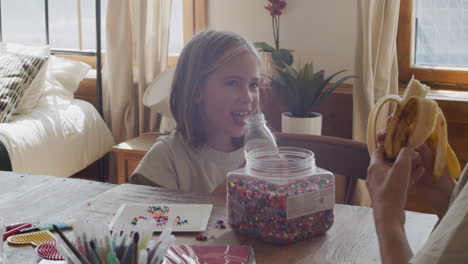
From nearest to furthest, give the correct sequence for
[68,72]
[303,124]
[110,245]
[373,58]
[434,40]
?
[110,245] → [303,124] → [373,58] → [434,40] → [68,72]

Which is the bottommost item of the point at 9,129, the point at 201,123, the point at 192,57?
the point at 9,129

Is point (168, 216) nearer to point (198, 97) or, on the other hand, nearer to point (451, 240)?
point (198, 97)

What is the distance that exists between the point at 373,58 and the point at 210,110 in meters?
1.24

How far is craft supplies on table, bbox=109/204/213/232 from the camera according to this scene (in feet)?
3.75

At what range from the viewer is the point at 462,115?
8.29 feet

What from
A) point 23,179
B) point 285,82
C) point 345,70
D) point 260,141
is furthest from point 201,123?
point 345,70

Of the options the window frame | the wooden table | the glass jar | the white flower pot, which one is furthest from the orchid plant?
the glass jar

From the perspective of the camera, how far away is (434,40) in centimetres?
281

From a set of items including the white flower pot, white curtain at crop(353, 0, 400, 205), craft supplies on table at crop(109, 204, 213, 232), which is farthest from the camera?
white curtain at crop(353, 0, 400, 205)

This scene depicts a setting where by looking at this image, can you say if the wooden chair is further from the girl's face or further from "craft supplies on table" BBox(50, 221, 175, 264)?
"craft supplies on table" BBox(50, 221, 175, 264)

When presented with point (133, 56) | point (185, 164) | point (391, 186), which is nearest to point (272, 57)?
point (133, 56)

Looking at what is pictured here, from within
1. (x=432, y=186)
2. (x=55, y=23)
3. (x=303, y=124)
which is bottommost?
(x=303, y=124)

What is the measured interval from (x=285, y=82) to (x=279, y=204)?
1.60 meters

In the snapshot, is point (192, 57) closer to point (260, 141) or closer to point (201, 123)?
point (201, 123)
